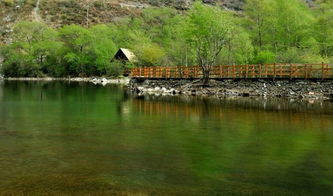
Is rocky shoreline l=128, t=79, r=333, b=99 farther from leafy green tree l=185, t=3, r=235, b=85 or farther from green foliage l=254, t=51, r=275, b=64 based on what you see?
green foliage l=254, t=51, r=275, b=64

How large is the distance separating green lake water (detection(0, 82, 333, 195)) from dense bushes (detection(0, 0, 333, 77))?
28.7 m

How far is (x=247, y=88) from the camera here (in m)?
46.3

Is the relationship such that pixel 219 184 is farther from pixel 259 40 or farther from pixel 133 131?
pixel 259 40

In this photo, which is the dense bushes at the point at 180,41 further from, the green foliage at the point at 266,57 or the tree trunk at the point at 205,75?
the tree trunk at the point at 205,75

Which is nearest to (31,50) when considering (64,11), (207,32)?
(64,11)

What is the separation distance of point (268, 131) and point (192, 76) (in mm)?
31204

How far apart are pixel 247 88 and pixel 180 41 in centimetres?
2767

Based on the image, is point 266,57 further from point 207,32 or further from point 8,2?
point 8,2

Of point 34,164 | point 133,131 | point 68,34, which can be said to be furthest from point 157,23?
point 34,164

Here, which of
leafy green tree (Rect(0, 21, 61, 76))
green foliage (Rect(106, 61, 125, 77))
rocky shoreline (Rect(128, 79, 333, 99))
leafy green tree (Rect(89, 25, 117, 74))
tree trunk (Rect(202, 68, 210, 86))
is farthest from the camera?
leafy green tree (Rect(0, 21, 61, 76))

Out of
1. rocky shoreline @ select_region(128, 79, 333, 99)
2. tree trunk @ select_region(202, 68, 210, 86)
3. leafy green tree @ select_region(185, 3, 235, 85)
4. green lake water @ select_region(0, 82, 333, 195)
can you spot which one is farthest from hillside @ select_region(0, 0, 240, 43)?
green lake water @ select_region(0, 82, 333, 195)

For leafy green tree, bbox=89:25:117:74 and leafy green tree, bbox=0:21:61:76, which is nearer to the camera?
leafy green tree, bbox=89:25:117:74

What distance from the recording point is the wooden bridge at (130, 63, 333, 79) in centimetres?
4209

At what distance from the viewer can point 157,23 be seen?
114m
